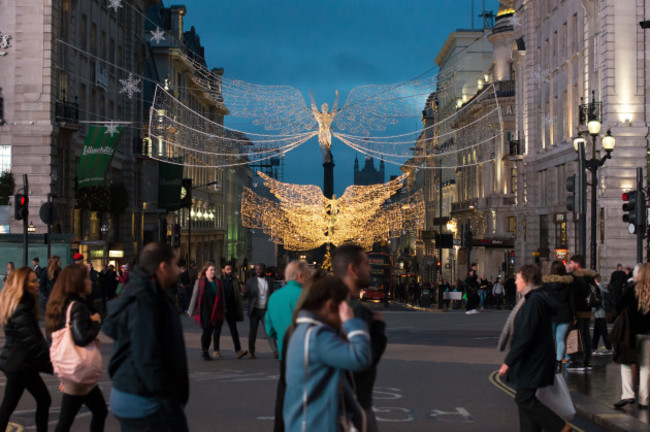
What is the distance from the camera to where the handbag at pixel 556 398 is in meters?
8.88

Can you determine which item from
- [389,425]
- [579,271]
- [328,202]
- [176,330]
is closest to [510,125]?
[328,202]

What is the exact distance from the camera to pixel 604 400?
12625 mm

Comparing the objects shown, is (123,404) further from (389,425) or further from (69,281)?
(389,425)

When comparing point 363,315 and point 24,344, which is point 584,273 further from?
point 363,315

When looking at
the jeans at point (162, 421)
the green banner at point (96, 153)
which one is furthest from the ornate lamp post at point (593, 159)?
the green banner at point (96, 153)

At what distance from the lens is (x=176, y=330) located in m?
6.05

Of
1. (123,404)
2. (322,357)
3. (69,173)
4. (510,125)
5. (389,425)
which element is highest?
(510,125)

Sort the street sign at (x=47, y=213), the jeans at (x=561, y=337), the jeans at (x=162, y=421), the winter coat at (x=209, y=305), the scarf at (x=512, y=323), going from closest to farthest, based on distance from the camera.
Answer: the jeans at (x=162, y=421)
the scarf at (x=512, y=323)
the jeans at (x=561, y=337)
the winter coat at (x=209, y=305)
the street sign at (x=47, y=213)

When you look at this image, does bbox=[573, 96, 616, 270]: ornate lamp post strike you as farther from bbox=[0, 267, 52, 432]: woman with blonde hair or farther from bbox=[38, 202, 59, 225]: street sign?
bbox=[0, 267, 52, 432]: woman with blonde hair

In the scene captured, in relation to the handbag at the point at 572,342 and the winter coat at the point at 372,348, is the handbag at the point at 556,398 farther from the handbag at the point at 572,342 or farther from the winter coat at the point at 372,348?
the handbag at the point at 572,342

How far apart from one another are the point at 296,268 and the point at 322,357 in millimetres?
5288

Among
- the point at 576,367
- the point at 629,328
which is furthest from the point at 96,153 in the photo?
the point at 629,328

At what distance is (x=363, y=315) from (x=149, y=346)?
1.25 meters

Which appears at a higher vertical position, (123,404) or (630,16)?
(630,16)
